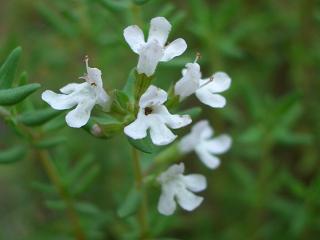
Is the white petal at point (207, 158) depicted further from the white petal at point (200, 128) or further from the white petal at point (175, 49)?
the white petal at point (175, 49)

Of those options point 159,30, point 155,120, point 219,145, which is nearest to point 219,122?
point 219,145

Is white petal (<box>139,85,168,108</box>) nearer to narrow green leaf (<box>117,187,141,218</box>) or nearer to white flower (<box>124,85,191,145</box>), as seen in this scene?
white flower (<box>124,85,191,145</box>)

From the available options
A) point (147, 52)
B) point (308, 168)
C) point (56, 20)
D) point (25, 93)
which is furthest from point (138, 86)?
point (308, 168)

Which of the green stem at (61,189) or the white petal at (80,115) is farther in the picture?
the green stem at (61,189)

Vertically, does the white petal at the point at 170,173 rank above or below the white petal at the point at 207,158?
below

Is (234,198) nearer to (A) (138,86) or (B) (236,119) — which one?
(B) (236,119)

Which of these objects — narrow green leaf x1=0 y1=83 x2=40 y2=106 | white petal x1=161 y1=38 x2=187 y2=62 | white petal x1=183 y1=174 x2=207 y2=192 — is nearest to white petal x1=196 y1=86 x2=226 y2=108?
white petal x1=161 y1=38 x2=187 y2=62

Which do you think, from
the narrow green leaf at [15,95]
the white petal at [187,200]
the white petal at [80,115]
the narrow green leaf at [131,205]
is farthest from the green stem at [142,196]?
the narrow green leaf at [15,95]

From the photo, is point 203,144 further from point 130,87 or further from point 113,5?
point 113,5
